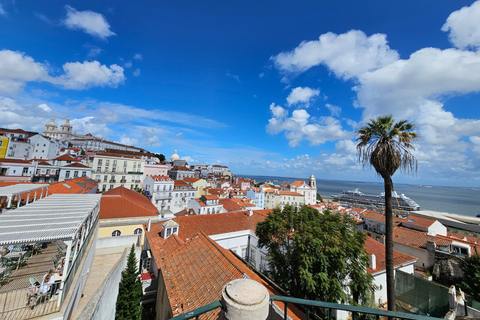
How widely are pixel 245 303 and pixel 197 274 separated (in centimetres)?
745

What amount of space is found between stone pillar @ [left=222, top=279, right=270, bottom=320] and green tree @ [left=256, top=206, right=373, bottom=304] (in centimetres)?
896

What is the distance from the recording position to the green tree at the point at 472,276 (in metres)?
14.3

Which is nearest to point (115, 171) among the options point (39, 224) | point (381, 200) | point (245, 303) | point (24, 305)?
point (39, 224)

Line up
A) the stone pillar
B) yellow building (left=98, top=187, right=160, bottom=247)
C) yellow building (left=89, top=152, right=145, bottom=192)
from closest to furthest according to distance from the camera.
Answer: the stone pillar < yellow building (left=98, top=187, right=160, bottom=247) < yellow building (left=89, top=152, right=145, bottom=192)

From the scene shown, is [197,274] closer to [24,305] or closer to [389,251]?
[24,305]

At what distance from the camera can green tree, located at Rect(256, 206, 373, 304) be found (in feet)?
31.6

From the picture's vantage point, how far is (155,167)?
59188mm

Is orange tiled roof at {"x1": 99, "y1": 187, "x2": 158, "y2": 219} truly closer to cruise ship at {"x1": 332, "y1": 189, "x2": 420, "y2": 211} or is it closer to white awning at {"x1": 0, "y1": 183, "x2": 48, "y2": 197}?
white awning at {"x1": 0, "y1": 183, "x2": 48, "y2": 197}

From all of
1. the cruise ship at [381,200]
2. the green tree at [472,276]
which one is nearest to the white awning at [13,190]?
the green tree at [472,276]

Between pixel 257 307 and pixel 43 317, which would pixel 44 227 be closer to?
pixel 43 317

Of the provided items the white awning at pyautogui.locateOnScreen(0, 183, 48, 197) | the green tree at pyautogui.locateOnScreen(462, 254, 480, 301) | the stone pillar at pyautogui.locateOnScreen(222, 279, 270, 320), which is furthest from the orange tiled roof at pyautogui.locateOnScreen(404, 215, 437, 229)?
the white awning at pyautogui.locateOnScreen(0, 183, 48, 197)

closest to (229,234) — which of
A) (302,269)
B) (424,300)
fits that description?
(302,269)

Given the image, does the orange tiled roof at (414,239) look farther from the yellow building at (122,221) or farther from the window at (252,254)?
the yellow building at (122,221)

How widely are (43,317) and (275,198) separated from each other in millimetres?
71372
